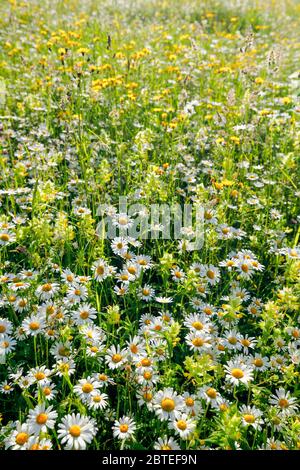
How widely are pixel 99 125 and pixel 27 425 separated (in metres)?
2.96

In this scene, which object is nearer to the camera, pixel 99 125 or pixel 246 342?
pixel 246 342

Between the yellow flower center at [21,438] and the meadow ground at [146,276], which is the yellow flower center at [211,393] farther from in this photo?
the yellow flower center at [21,438]

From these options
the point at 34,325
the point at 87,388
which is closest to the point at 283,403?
the point at 87,388

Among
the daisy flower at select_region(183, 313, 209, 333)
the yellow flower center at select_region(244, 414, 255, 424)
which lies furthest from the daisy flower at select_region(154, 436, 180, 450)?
the daisy flower at select_region(183, 313, 209, 333)

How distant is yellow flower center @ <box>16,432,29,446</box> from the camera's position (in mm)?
1619

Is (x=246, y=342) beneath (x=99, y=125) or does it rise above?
beneath

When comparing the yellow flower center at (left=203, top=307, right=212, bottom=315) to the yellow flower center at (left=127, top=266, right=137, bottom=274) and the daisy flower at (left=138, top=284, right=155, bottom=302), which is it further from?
the yellow flower center at (left=127, top=266, right=137, bottom=274)

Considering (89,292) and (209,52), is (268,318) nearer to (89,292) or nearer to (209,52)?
(89,292)

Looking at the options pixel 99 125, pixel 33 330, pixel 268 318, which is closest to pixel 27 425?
pixel 33 330

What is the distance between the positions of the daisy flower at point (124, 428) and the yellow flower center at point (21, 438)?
365mm

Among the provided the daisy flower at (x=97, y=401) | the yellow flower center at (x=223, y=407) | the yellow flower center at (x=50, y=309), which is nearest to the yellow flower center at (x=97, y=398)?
the daisy flower at (x=97, y=401)

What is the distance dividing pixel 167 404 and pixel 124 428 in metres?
0.21

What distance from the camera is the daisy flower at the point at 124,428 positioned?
175 centimetres
